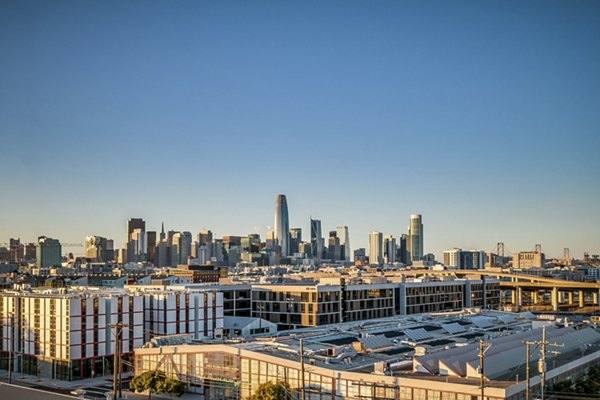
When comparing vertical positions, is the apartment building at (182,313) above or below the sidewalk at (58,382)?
above

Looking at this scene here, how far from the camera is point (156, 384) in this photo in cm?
4972

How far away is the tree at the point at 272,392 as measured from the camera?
41.8 m

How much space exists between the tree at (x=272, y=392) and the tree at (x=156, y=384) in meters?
9.14

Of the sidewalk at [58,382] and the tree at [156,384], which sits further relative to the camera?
the sidewalk at [58,382]

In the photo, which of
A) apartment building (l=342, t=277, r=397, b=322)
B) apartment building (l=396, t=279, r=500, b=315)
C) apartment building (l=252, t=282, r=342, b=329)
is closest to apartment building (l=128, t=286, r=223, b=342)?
apartment building (l=252, t=282, r=342, b=329)

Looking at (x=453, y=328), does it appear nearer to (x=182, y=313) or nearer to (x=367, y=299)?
(x=182, y=313)

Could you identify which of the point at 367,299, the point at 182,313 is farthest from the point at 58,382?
the point at 367,299

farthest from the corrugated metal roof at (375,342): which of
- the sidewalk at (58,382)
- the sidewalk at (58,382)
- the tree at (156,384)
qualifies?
the sidewalk at (58,382)

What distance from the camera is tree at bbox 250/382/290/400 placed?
41.8m

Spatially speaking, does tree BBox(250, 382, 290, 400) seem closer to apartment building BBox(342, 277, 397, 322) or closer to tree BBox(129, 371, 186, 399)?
tree BBox(129, 371, 186, 399)

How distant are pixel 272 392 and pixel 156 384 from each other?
11.6 m

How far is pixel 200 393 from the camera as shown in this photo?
168 feet

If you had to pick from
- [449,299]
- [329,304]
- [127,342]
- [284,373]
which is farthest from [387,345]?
[449,299]

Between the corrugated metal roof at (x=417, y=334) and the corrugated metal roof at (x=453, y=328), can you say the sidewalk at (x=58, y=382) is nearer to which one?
the corrugated metal roof at (x=417, y=334)
